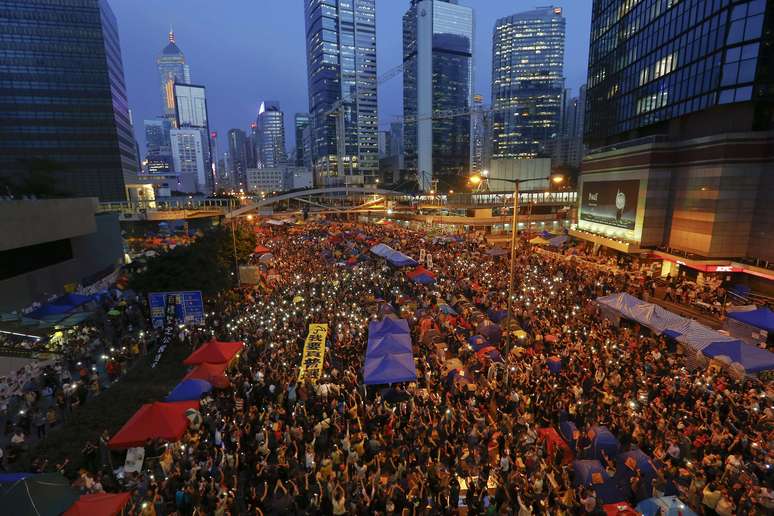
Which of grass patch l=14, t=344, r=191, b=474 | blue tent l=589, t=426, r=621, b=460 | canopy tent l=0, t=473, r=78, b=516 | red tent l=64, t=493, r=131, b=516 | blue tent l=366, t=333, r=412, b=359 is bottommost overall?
grass patch l=14, t=344, r=191, b=474

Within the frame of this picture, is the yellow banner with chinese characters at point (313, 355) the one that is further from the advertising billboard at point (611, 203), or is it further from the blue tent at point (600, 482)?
the advertising billboard at point (611, 203)

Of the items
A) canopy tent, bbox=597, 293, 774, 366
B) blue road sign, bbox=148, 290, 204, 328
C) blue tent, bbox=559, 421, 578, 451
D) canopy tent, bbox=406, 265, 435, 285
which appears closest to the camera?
blue tent, bbox=559, 421, 578, 451

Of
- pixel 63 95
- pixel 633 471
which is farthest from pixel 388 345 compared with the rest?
pixel 63 95

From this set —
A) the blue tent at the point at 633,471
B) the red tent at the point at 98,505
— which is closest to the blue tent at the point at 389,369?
the blue tent at the point at 633,471

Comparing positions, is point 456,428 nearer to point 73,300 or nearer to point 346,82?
point 73,300

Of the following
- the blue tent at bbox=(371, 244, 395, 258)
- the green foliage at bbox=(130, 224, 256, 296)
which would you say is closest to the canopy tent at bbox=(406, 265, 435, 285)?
the blue tent at bbox=(371, 244, 395, 258)

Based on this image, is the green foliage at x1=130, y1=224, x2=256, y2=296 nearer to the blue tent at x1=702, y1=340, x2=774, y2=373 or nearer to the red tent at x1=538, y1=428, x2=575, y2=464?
the red tent at x1=538, y1=428, x2=575, y2=464

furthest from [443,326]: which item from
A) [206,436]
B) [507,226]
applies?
[507,226]
